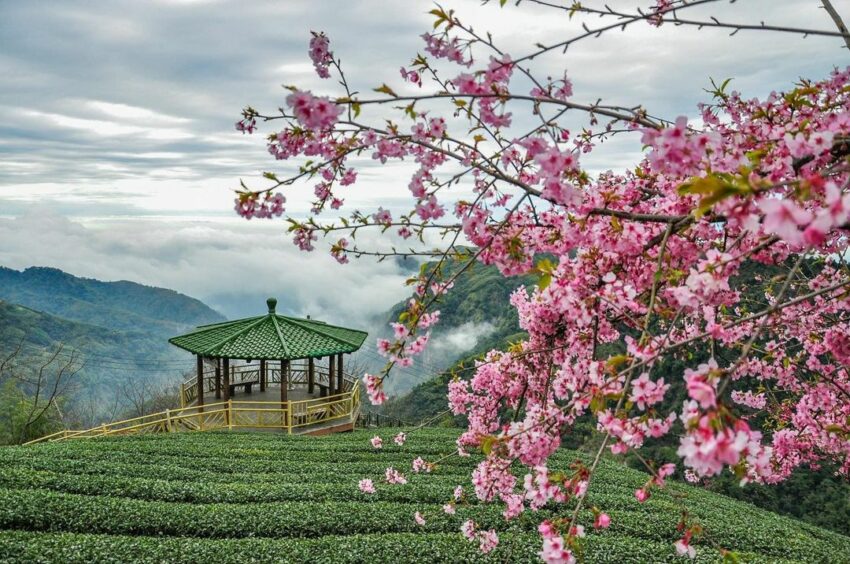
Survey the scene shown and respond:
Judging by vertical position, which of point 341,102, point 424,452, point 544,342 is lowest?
point 424,452

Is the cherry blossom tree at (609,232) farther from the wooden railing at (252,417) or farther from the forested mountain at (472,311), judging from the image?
the forested mountain at (472,311)

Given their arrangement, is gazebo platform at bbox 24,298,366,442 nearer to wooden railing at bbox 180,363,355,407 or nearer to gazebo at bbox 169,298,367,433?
gazebo at bbox 169,298,367,433

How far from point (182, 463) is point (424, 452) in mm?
5228

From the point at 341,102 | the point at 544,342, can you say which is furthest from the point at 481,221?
the point at 544,342

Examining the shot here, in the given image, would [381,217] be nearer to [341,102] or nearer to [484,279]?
[341,102]

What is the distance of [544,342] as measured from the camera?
3.88 meters

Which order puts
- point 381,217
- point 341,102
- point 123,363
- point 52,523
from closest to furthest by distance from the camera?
1. point 341,102
2. point 381,217
3. point 52,523
4. point 123,363

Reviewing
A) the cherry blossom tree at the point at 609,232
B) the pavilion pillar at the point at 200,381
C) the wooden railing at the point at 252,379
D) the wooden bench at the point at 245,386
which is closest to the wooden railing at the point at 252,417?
the pavilion pillar at the point at 200,381

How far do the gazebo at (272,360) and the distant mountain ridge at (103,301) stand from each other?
13385cm

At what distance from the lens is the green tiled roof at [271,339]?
13.0 metres

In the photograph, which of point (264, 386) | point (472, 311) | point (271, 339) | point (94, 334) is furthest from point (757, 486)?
point (94, 334)

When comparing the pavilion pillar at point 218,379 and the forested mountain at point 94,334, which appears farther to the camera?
the forested mountain at point 94,334

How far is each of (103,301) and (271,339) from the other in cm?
19000

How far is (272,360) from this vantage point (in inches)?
537
